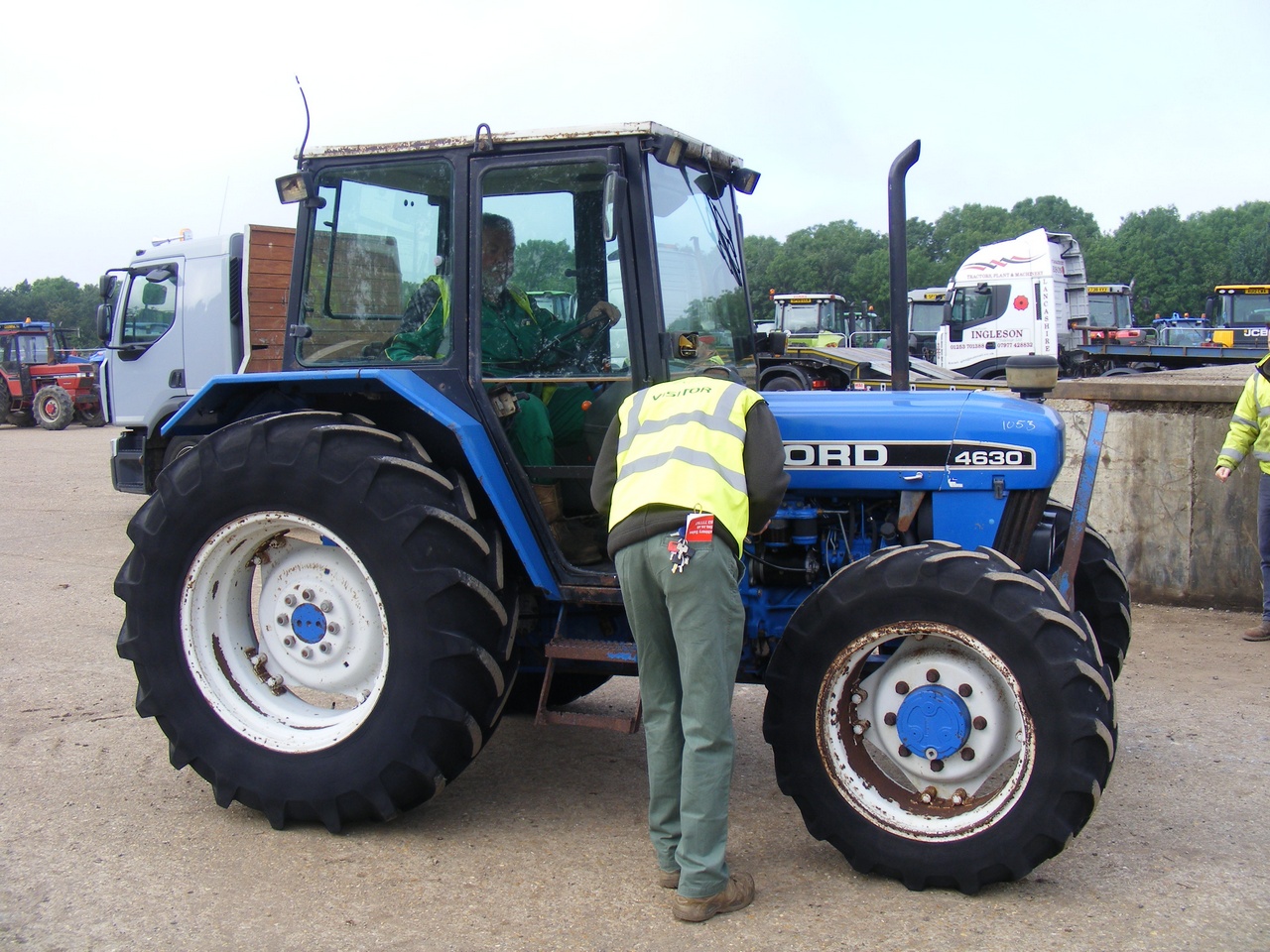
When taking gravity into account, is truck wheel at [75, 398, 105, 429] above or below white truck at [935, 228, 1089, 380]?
below

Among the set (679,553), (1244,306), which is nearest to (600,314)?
(679,553)

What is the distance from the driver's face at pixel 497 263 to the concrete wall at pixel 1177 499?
5.06 metres

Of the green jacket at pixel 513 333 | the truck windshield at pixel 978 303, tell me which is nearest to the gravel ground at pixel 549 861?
the green jacket at pixel 513 333

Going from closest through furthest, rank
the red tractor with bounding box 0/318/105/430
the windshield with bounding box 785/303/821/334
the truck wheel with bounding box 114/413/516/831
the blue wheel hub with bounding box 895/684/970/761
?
1. the blue wheel hub with bounding box 895/684/970/761
2. the truck wheel with bounding box 114/413/516/831
3. the red tractor with bounding box 0/318/105/430
4. the windshield with bounding box 785/303/821/334

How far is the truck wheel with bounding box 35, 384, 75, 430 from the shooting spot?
25109 mm

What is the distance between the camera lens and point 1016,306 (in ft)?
71.8

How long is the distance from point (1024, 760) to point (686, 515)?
1265 millimetres

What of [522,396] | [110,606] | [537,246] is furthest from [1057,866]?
[110,606]

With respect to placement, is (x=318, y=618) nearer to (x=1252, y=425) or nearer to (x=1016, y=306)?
(x=1252, y=425)

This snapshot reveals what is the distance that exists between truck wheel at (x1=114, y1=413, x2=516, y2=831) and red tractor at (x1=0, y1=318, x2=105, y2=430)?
23558 mm

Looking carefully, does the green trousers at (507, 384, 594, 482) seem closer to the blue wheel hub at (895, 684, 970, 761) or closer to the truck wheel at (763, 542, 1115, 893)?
the truck wheel at (763, 542, 1115, 893)

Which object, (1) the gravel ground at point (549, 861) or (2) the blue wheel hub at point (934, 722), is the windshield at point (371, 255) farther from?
(2) the blue wheel hub at point (934, 722)

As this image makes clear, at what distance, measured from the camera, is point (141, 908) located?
353 centimetres

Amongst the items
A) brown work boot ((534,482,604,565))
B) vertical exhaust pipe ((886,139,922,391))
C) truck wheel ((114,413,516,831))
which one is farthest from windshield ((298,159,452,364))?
vertical exhaust pipe ((886,139,922,391))
